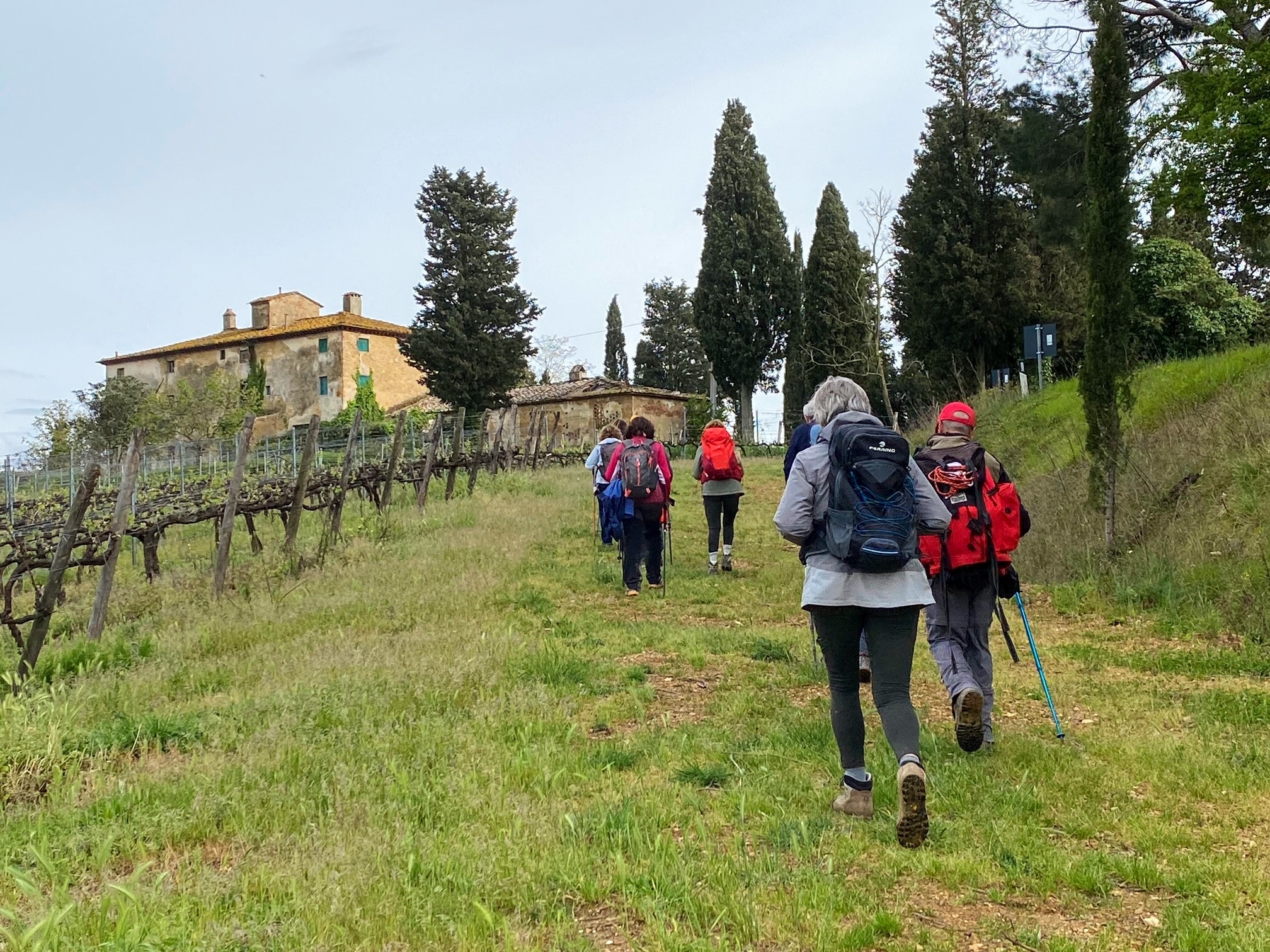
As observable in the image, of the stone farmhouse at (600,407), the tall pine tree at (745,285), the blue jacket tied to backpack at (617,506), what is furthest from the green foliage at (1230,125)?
the stone farmhouse at (600,407)

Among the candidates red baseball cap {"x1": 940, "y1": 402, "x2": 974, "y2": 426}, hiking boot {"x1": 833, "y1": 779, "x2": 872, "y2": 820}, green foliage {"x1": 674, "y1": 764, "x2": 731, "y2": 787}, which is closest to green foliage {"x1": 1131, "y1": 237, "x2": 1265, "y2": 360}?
red baseball cap {"x1": 940, "y1": 402, "x2": 974, "y2": 426}

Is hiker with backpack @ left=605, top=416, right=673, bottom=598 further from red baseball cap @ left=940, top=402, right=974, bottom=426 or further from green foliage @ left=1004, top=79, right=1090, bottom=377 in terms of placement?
green foliage @ left=1004, top=79, right=1090, bottom=377

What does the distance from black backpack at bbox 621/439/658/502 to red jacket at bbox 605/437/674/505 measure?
4 centimetres

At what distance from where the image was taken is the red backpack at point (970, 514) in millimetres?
5020

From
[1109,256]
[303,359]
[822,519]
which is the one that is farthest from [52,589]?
[303,359]

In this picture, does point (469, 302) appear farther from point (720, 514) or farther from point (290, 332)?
point (720, 514)

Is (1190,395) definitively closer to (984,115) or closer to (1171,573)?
(1171,573)

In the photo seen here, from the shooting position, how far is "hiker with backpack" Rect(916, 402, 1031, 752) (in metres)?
5.02

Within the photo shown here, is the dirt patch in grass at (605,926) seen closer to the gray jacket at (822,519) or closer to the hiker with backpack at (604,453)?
the gray jacket at (822,519)

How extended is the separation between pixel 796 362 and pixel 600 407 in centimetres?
1238

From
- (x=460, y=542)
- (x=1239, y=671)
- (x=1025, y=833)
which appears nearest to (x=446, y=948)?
(x=1025, y=833)

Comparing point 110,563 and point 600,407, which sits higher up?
point 600,407

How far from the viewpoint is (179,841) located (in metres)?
4.06

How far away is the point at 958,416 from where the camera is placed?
17.2ft
